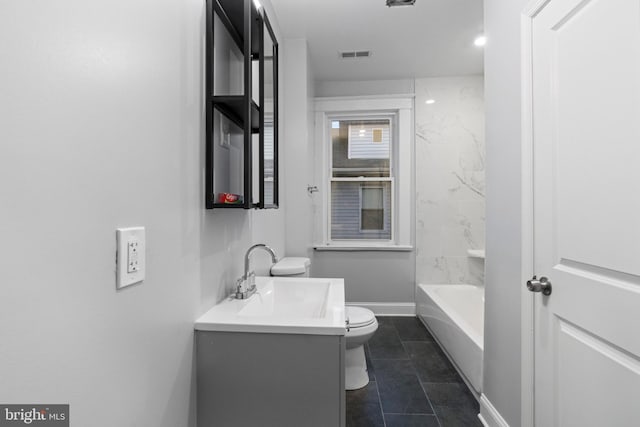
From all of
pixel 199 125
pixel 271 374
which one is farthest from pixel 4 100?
pixel 271 374

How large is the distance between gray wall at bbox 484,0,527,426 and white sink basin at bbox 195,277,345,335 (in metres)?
0.78

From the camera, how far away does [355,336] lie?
1.92 m

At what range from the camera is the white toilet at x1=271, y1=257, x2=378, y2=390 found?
6.37ft

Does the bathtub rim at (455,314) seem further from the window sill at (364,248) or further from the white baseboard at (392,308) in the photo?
the window sill at (364,248)

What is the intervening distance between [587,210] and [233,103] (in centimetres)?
129

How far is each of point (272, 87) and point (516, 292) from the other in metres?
1.62

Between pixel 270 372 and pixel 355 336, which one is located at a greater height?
pixel 270 372

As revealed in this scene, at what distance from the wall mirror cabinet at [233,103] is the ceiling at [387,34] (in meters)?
0.90

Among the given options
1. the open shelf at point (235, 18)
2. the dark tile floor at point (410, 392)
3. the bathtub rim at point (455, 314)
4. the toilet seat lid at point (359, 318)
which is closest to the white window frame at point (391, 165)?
the bathtub rim at point (455, 314)

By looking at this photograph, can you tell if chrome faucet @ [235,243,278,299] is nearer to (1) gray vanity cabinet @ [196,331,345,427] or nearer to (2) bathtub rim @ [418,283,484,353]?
(1) gray vanity cabinet @ [196,331,345,427]

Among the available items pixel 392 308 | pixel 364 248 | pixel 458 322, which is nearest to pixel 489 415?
pixel 458 322

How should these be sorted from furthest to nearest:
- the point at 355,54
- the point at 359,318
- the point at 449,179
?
the point at 449,179, the point at 355,54, the point at 359,318

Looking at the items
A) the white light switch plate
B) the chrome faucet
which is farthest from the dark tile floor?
the white light switch plate

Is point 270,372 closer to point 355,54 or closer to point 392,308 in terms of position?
point 392,308
